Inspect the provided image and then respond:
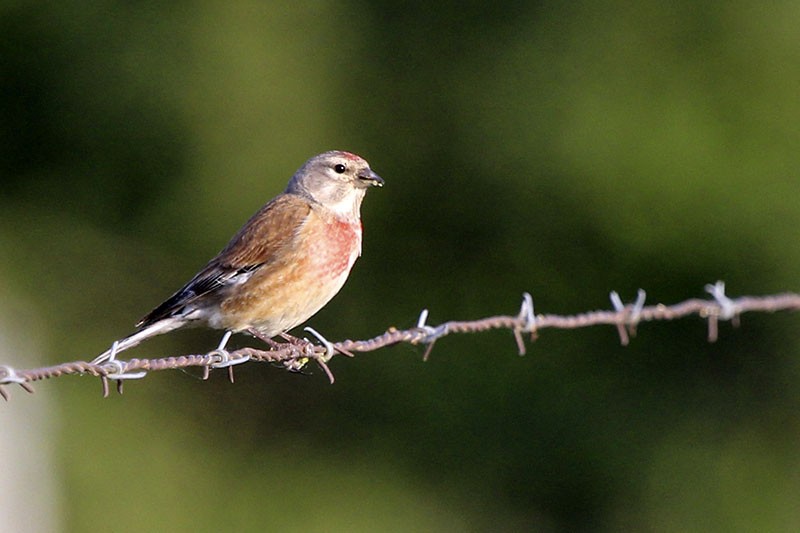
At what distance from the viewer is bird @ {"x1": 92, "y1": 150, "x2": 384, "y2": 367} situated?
5988mm

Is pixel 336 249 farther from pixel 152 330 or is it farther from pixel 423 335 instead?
pixel 423 335

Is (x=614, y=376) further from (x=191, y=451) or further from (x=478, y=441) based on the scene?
(x=191, y=451)

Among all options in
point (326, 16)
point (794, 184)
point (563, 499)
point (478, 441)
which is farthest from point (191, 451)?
point (794, 184)

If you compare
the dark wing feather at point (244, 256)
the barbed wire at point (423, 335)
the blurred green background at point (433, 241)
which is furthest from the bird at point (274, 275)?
the blurred green background at point (433, 241)

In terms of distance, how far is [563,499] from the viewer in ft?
42.9

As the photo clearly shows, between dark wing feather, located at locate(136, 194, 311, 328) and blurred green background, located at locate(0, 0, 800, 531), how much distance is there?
5339 millimetres

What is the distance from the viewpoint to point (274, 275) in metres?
6.01

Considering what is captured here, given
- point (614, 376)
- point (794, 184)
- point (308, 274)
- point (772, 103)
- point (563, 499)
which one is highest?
point (772, 103)

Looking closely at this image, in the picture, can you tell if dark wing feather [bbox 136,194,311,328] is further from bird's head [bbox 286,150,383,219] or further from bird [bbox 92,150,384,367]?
bird's head [bbox 286,150,383,219]

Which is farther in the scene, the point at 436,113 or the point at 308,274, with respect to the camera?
the point at 436,113

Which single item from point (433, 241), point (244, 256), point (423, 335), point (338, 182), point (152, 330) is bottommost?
point (423, 335)

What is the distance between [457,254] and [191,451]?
3649mm

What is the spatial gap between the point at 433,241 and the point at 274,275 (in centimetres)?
952

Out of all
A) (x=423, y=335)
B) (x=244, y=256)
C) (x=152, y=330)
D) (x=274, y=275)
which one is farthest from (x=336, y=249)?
(x=423, y=335)
